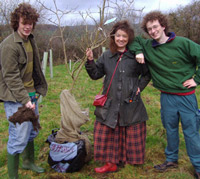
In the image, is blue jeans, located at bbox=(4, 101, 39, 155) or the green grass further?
the green grass

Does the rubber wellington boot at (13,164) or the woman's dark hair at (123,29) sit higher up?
the woman's dark hair at (123,29)

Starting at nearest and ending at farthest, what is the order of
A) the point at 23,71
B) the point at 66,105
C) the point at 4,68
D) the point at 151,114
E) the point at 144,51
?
the point at 4,68 < the point at 23,71 < the point at 144,51 < the point at 66,105 < the point at 151,114

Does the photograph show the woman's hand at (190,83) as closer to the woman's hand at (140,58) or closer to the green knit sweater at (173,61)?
the green knit sweater at (173,61)

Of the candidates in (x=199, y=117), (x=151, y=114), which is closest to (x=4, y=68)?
(x=199, y=117)

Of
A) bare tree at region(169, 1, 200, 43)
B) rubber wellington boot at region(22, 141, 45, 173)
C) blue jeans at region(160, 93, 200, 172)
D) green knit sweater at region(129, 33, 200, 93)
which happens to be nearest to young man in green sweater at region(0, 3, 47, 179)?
rubber wellington boot at region(22, 141, 45, 173)

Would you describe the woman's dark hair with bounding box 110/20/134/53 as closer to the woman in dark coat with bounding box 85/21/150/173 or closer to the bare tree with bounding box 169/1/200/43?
the woman in dark coat with bounding box 85/21/150/173

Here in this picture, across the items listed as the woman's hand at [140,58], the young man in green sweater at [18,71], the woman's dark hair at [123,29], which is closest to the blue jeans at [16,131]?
the young man in green sweater at [18,71]

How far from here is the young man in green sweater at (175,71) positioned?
232 cm

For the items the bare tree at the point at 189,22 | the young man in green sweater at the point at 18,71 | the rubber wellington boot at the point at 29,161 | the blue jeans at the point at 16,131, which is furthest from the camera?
the bare tree at the point at 189,22

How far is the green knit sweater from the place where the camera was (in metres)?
2.29

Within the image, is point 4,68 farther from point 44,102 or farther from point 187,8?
point 187,8

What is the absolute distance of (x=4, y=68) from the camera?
6.68 ft

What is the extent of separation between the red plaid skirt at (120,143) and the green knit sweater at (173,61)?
640 millimetres

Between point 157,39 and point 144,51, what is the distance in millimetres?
228
